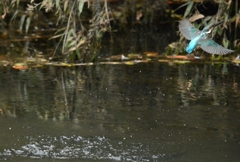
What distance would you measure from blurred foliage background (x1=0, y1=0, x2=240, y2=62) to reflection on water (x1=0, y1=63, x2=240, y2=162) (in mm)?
403

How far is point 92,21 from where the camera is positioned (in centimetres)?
792

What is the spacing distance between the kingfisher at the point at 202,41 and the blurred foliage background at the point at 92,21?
1.69 m

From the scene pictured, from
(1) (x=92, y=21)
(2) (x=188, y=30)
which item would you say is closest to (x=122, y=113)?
(2) (x=188, y=30)

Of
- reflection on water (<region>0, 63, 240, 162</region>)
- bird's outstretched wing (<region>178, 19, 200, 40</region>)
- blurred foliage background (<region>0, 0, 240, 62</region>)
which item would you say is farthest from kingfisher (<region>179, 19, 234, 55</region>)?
blurred foliage background (<region>0, 0, 240, 62</region>)

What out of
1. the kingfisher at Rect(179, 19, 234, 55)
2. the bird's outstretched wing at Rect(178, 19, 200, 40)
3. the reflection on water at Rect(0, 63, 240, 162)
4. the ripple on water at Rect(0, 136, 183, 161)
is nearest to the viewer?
the ripple on water at Rect(0, 136, 183, 161)

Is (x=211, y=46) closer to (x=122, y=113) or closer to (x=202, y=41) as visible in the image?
(x=202, y=41)

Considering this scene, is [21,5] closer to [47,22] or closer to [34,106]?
[47,22]

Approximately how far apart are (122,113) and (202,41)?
3.47 feet

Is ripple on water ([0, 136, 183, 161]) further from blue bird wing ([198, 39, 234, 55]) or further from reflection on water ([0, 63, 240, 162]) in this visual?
blue bird wing ([198, 39, 234, 55])

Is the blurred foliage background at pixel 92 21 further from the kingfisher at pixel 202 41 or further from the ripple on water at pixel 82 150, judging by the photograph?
the ripple on water at pixel 82 150

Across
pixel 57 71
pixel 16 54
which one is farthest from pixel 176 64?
pixel 16 54

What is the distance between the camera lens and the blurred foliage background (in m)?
7.73

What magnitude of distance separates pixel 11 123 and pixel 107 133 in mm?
913

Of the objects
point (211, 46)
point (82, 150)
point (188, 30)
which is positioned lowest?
point (82, 150)
